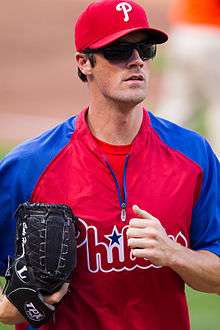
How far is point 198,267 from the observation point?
5418 mm

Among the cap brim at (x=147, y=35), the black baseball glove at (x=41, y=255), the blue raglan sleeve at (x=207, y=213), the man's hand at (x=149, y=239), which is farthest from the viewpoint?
the blue raglan sleeve at (x=207, y=213)

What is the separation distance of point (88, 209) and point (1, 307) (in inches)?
23.4

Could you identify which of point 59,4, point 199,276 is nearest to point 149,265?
point 199,276

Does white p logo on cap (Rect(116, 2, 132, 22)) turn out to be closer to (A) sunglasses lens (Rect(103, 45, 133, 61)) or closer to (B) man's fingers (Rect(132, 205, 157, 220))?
(A) sunglasses lens (Rect(103, 45, 133, 61))

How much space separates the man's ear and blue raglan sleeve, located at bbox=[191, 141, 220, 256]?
654 millimetres

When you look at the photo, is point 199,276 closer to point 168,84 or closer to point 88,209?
point 88,209

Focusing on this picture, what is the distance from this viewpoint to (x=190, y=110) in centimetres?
1084

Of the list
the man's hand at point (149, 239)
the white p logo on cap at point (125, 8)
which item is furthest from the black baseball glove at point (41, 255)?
the white p logo on cap at point (125, 8)

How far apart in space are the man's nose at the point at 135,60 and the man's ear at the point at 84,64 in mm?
240

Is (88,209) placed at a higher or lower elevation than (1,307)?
higher

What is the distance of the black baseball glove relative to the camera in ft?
17.4

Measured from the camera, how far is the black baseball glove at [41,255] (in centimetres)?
530

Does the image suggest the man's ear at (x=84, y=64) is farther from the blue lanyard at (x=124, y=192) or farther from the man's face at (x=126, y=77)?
the blue lanyard at (x=124, y=192)

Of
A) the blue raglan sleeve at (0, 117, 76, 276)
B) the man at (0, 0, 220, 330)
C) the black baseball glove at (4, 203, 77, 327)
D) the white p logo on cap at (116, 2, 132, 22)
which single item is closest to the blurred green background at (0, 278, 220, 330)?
the man at (0, 0, 220, 330)
